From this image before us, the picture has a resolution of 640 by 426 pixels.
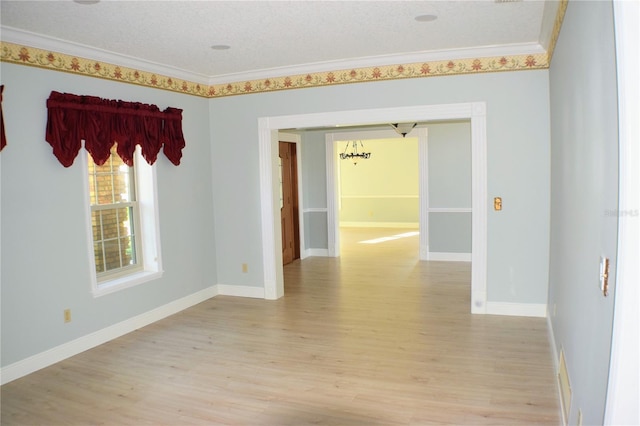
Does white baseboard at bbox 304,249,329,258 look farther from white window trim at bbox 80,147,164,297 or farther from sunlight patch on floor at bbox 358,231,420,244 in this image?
white window trim at bbox 80,147,164,297

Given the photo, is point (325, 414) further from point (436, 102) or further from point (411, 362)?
point (436, 102)

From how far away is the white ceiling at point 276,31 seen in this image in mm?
3428

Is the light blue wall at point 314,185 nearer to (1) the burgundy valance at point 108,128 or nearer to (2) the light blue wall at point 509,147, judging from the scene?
(2) the light blue wall at point 509,147

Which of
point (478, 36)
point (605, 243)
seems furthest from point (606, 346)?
point (478, 36)

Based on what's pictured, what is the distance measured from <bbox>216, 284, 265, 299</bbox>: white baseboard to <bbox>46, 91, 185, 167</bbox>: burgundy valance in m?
1.73

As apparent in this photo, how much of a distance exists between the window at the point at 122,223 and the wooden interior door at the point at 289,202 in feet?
10.4

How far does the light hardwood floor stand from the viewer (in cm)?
312

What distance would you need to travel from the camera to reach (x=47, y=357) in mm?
3984

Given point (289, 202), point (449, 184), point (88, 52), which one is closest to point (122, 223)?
point (88, 52)

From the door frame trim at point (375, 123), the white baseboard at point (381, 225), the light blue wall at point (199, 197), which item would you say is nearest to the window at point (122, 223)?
the light blue wall at point (199, 197)

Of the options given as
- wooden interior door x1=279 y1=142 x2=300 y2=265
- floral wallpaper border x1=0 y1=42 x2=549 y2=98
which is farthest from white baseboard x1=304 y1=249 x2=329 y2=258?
floral wallpaper border x1=0 y1=42 x2=549 y2=98

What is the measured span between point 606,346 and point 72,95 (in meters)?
4.27

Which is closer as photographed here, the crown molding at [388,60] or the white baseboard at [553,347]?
the white baseboard at [553,347]

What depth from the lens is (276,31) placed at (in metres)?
4.01
